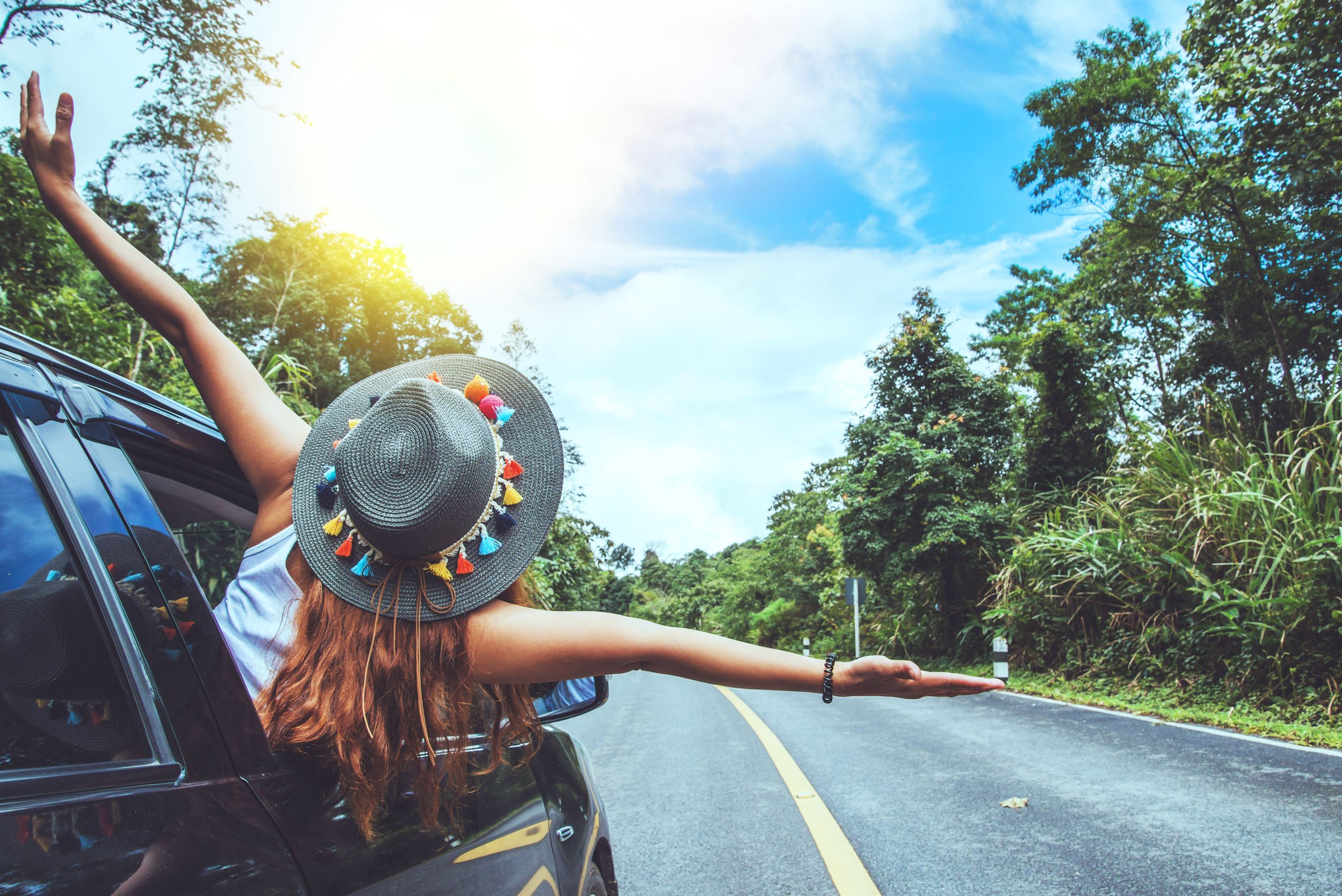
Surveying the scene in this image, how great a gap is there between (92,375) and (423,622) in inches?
26.3

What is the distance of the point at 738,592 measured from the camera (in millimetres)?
42750

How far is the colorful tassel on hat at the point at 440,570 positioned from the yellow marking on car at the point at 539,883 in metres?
0.68

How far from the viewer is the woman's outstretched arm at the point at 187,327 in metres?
1.69

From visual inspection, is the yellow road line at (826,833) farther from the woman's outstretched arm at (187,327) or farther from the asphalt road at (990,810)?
the woman's outstretched arm at (187,327)

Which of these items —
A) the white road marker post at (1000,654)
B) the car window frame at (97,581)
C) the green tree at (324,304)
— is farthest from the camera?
the green tree at (324,304)

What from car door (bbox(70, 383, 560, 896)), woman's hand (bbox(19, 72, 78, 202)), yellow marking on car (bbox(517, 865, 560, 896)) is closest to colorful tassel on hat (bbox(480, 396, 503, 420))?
car door (bbox(70, 383, 560, 896))

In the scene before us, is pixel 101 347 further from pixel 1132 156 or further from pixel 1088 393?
pixel 1132 156

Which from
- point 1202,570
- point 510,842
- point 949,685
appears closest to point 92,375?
point 510,842

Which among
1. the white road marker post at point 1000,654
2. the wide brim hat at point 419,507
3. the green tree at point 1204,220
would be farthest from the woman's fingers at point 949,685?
the green tree at point 1204,220

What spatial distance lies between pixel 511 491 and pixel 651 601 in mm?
78406

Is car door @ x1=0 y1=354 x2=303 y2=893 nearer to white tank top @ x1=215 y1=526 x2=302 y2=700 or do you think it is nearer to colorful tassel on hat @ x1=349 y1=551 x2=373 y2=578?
colorful tassel on hat @ x1=349 y1=551 x2=373 y2=578

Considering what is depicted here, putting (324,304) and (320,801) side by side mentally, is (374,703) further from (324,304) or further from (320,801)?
(324,304)

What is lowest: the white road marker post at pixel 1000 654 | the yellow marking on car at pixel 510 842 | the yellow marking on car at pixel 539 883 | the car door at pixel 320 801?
the white road marker post at pixel 1000 654

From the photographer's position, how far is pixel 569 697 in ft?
6.67
